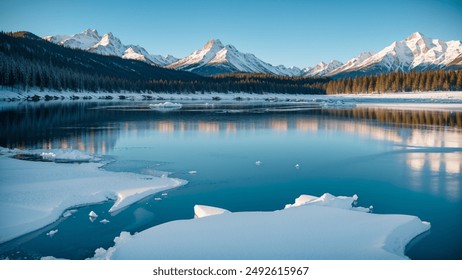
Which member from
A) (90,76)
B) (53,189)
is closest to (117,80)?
(90,76)

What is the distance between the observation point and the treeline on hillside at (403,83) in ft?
258

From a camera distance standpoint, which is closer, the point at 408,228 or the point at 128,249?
the point at 128,249

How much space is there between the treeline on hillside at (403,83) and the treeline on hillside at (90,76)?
40.6 ft

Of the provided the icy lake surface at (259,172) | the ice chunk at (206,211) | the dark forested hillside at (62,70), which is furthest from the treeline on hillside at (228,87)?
the ice chunk at (206,211)

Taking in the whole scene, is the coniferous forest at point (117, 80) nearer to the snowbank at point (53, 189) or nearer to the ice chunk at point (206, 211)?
the snowbank at point (53, 189)

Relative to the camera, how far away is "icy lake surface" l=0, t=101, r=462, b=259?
6.16m

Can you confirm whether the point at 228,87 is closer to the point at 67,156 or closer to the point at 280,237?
the point at 67,156

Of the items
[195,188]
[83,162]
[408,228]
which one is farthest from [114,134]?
[408,228]

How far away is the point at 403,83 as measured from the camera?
91.8 meters

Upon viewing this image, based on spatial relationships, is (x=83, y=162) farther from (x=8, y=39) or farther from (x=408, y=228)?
(x=8, y=39)

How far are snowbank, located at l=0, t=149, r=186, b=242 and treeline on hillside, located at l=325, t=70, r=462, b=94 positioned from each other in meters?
82.0

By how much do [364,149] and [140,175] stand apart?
911 centimetres

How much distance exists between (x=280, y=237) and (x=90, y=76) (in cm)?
9749

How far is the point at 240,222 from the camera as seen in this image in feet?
19.0
